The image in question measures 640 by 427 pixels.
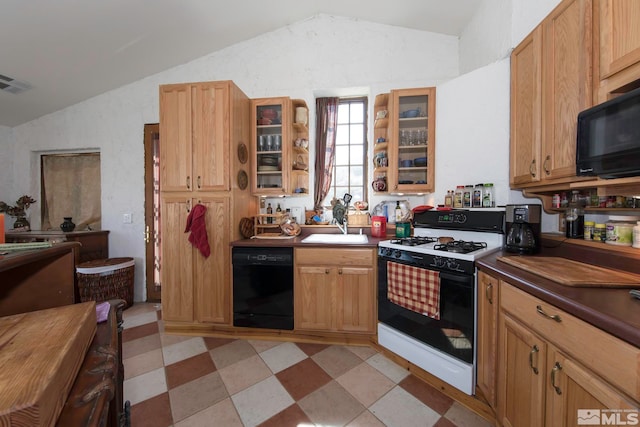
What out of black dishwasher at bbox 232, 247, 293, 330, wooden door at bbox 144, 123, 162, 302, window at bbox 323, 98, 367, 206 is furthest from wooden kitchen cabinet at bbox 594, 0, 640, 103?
wooden door at bbox 144, 123, 162, 302

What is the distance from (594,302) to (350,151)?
2.48m

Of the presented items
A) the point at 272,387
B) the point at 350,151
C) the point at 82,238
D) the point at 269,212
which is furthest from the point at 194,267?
the point at 350,151

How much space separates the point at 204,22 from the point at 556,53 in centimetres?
292

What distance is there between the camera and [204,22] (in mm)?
2451

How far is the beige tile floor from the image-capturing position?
4.65 ft

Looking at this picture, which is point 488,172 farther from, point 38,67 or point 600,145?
point 38,67

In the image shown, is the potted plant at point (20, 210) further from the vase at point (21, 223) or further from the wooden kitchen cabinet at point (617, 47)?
the wooden kitchen cabinet at point (617, 47)

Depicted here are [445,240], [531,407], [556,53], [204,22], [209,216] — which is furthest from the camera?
[204,22]

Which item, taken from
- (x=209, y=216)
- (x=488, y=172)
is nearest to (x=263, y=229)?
(x=209, y=216)

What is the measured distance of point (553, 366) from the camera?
93cm

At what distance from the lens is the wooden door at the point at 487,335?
1.32 metres

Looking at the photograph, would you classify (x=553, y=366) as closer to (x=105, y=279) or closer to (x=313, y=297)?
(x=313, y=297)

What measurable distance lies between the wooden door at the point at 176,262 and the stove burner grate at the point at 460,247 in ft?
7.07

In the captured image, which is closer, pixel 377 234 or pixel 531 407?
pixel 531 407
